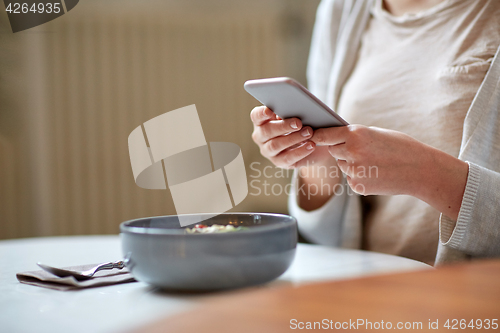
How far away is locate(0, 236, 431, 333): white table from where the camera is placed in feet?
1.26

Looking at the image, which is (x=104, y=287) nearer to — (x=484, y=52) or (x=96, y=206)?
(x=484, y=52)

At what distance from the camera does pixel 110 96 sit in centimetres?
213

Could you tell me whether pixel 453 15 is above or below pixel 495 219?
above

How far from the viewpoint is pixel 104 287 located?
19.9 inches

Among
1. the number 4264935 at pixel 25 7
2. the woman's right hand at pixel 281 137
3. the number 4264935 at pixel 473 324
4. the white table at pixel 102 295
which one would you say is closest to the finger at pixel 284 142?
the woman's right hand at pixel 281 137

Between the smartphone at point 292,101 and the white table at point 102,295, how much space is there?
0.22 m

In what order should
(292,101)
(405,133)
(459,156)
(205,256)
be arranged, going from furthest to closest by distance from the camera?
1. (405,133)
2. (459,156)
3. (292,101)
4. (205,256)

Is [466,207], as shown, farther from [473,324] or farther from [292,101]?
[473,324]

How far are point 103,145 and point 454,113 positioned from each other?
1.79 m

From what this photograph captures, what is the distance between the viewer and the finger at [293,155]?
2.24 ft

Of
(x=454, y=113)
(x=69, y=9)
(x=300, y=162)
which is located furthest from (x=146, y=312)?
(x=69, y=9)

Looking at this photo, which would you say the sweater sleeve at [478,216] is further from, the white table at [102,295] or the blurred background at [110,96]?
the blurred background at [110,96]

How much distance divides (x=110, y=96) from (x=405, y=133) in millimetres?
1701

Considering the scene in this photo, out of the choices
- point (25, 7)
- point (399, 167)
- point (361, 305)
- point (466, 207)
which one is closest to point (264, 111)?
point (399, 167)
